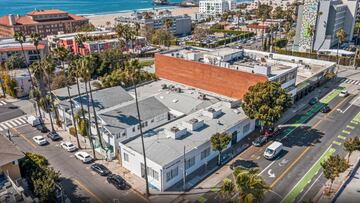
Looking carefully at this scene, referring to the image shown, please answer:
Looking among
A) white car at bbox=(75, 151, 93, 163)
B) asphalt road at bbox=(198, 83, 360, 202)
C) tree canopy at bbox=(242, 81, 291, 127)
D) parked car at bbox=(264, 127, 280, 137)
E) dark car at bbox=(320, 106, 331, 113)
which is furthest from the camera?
dark car at bbox=(320, 106, 331, 113)

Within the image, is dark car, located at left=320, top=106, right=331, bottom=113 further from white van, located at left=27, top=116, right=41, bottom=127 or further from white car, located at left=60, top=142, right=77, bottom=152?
white van, located at left=27, top=116, right=41, bottom=127

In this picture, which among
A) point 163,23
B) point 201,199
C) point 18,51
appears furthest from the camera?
point 163,23

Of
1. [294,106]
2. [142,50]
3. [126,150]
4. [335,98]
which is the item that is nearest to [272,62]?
[294,106]

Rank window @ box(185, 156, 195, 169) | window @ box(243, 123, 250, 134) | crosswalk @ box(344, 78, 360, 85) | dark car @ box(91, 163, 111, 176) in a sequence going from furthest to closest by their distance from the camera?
crosswalk @ box(344, 78, 360, 85), window @ box(243, 123, 250, 134), dark car @ box(91, 163, 111, 176), window @ box(185, 156, 195, 169)

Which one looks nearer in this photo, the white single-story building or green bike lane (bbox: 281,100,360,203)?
green bike lane (bbox: 281,100,360,203)

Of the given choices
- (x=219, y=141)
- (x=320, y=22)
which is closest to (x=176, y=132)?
(x=219, y=141)

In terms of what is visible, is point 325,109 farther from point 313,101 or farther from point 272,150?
point 272,150

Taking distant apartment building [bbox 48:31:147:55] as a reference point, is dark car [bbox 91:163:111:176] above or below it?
below

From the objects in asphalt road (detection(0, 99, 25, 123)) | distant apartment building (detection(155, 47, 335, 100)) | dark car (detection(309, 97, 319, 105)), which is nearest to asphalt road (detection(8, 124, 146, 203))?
asphalt road (detection(0, 99, 25, 123))
